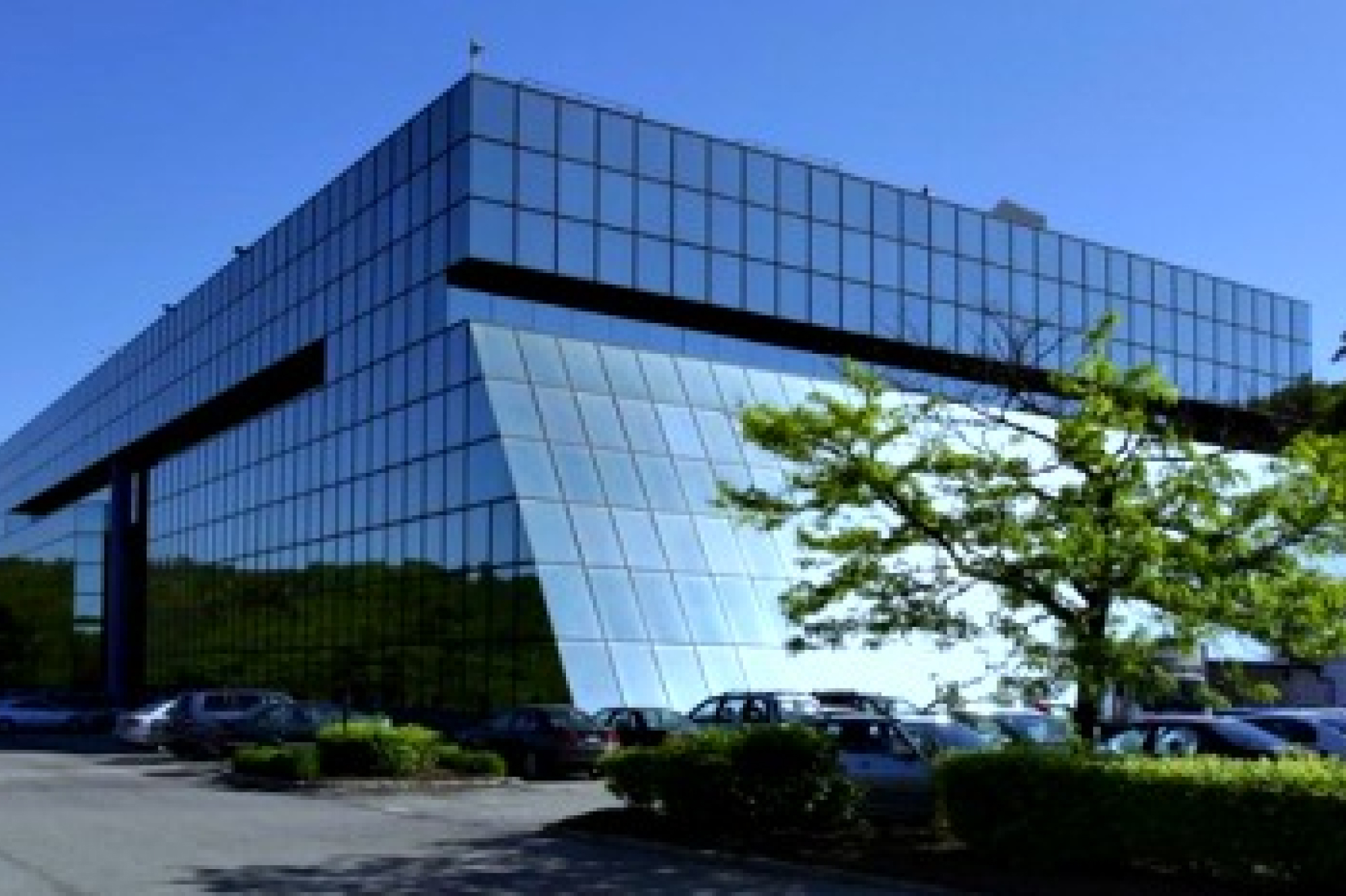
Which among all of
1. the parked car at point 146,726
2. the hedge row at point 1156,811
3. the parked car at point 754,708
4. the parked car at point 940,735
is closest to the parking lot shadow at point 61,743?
the parked car at point 146,726

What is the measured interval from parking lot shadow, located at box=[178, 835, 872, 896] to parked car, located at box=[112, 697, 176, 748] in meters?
25.3

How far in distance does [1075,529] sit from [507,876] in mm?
6455

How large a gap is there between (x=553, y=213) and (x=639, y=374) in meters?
5.00

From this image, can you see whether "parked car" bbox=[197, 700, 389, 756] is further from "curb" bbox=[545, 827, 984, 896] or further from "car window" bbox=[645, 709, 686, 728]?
"curb" bbox=[545, 827, 984, 896]

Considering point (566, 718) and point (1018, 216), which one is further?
point (1018, 216)

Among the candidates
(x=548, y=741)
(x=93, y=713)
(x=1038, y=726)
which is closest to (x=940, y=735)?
(x=1038, y=726)

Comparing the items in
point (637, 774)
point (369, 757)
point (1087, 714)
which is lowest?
point (369, 757)

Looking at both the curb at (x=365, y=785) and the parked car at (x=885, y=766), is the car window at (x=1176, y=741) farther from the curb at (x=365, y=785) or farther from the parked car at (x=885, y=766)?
the curb at (x=365, y=785)

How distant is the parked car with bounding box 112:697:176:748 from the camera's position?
41344 mm

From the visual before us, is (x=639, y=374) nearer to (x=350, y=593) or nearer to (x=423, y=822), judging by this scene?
(x=350, y=593)

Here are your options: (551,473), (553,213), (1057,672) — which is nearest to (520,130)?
(553,213)

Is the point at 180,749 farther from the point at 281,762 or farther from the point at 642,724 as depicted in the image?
the point at 642,724

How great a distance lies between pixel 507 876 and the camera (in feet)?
52.0

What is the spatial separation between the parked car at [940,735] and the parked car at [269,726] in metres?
16.8
